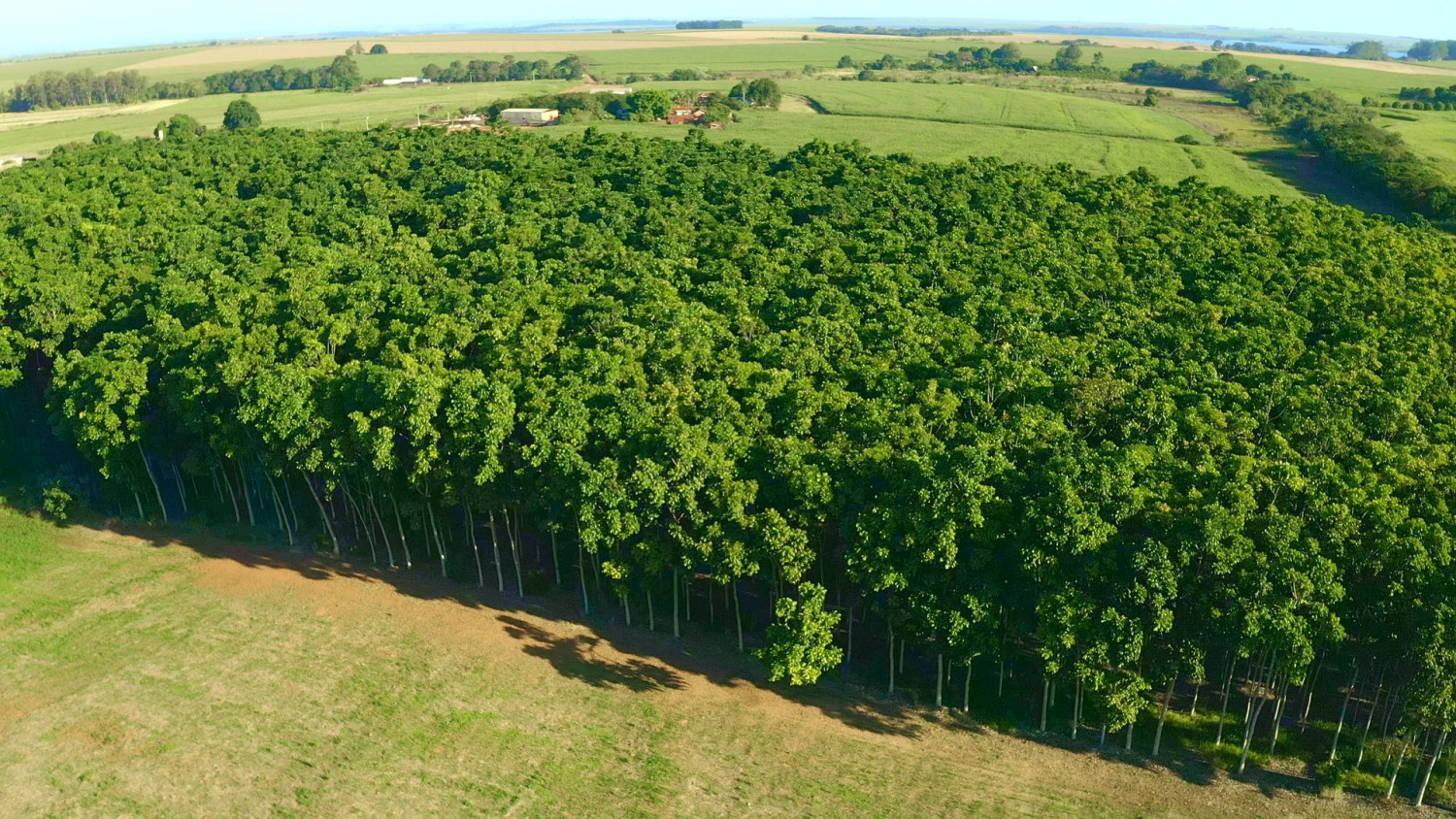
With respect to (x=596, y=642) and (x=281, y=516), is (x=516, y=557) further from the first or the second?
(x=281, y=516)

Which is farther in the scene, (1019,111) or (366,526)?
(1019,111)

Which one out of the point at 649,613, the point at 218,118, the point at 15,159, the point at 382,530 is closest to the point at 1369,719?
the point at 649,613

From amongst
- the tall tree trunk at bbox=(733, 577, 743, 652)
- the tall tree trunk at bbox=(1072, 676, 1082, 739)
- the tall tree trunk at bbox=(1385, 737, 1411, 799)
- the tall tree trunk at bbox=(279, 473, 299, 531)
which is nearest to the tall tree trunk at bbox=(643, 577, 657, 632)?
the tall tree trunk at bbox=(733, 577, 743, 652)

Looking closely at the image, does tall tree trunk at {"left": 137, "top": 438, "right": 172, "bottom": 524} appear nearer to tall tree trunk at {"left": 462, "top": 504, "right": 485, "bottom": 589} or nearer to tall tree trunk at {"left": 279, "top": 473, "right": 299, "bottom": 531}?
tall tree trunk at {"left": 279, "top": 473, "right": 299, "bottom": 531}

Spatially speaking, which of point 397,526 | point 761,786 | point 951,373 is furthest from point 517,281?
point 761,786

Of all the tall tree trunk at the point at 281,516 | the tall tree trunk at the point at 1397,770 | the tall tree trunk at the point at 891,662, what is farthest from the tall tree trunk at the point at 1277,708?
the tall tree trunk at the point at 281,516

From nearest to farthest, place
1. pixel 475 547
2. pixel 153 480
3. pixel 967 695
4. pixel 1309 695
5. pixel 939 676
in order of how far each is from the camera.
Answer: pixel 1309 695 → pixel 967 695 → pixel 939 676 → pixel 475 547 → pixel 153 480

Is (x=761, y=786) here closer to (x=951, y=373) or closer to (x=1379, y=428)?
(x=951, y=373)
